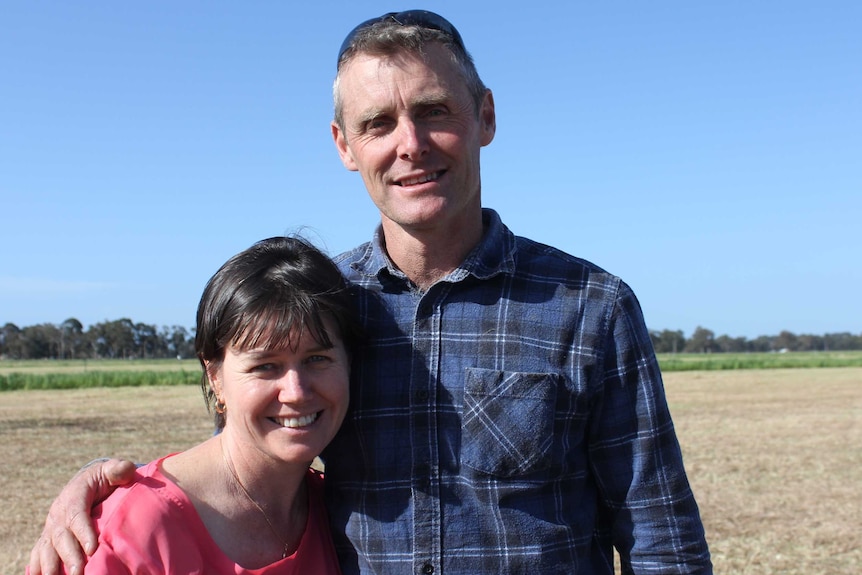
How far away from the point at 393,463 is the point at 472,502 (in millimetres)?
222

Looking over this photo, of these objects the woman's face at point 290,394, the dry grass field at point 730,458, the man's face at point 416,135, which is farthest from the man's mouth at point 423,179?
the dry grass field at point 730,458

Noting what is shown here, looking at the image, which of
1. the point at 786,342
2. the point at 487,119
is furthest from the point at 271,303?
the point at 786,342

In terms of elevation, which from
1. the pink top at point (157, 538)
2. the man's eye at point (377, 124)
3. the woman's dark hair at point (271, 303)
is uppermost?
the man's eye at point (377, 124)

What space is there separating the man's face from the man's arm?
0.95 metres

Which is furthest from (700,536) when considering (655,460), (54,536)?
(54,536)

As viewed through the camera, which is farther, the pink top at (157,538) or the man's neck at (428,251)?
the man's neck at (428,251)

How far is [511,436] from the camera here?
205 centimetres

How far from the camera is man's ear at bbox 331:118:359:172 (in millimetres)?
2354

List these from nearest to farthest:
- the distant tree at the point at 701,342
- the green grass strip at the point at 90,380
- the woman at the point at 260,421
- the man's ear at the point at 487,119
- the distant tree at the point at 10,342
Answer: the woman at the point at 260,421 < the man's ear at the point at 487,119 < the green grass strip at the point at 90,380 < the distant tree at the point at 10,342 < the distant tree at the point at 701,342

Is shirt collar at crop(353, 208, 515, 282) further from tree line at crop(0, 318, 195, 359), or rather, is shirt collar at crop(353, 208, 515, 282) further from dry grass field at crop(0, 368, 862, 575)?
tree line at crop(0, 318, 195, 359)

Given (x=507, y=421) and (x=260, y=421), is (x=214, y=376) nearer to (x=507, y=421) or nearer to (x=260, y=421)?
(x=260, y=421)

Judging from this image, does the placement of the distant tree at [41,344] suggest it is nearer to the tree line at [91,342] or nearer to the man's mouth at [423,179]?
the tree line at [91,342]

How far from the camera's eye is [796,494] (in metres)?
10.6

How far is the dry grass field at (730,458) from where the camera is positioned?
8023 mm
